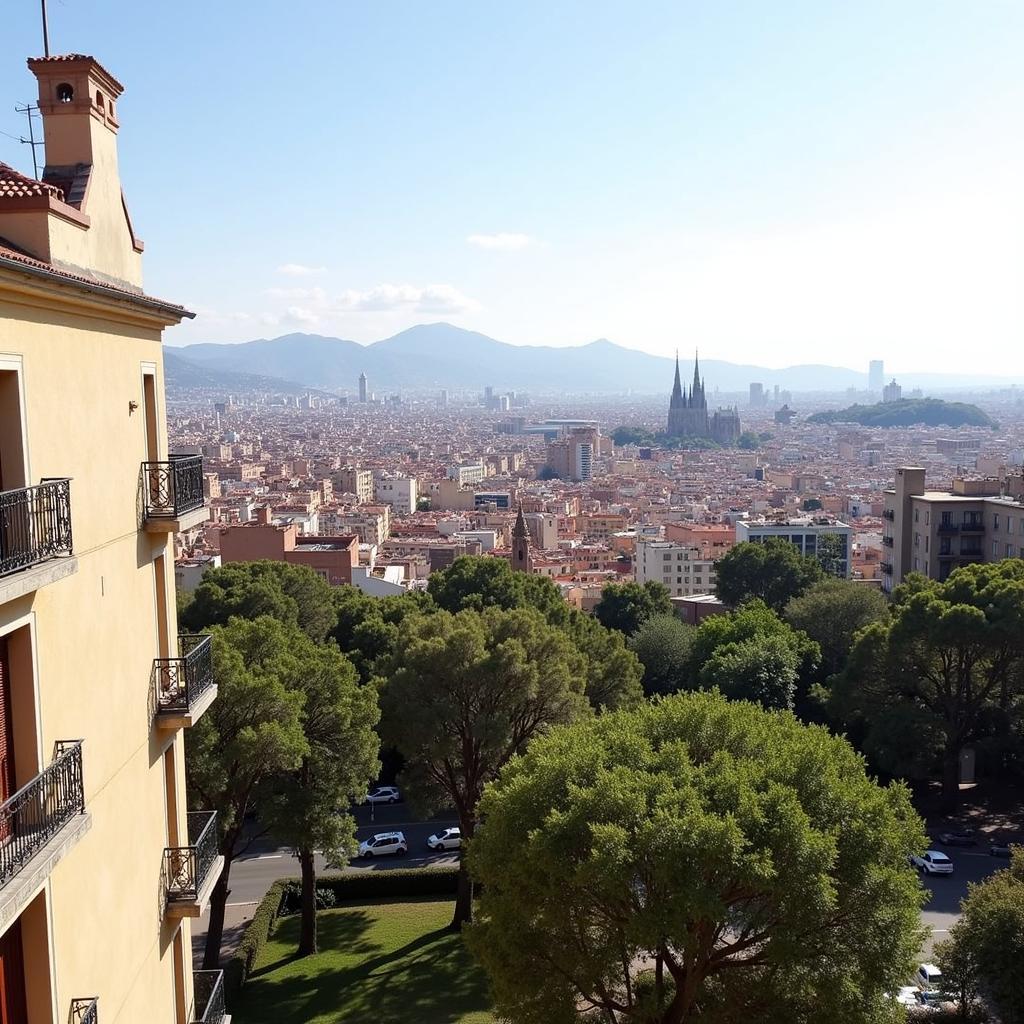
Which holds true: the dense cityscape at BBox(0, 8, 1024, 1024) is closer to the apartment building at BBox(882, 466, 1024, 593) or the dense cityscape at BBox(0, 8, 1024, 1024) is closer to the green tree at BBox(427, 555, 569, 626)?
the green tree at BBox(427, 555, 569, 626)

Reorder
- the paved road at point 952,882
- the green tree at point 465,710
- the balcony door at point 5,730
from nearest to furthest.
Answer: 1. the balcony door at point 5,730
2. the paved road at point 952,882
3. the green tree at point 465,710

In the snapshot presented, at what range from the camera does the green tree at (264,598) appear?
37125 mm

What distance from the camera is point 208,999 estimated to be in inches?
419

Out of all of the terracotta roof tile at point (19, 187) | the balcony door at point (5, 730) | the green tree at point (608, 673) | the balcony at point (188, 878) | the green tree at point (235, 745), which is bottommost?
the green tree at point (608, 673)

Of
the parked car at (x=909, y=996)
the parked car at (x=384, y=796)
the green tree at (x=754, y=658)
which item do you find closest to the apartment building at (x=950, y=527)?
the green tree at (x=754, y=658)

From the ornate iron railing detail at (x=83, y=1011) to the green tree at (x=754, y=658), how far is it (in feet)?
91.5

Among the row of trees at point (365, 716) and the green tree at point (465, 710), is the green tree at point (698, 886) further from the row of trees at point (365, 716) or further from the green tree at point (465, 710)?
the green tree at point (465, 710)

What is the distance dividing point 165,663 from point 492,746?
51.2 feet

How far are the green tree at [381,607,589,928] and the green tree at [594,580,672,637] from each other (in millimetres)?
25980

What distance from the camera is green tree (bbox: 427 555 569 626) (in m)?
42.0

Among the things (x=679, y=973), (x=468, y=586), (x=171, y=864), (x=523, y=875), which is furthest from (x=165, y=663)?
(x=468, y=586)

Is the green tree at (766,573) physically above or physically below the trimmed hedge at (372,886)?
above

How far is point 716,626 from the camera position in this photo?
4225cm

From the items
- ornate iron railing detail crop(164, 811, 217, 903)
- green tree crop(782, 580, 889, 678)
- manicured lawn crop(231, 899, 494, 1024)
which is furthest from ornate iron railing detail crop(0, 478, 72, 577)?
green tree crop(782, 580, 889, 678)
